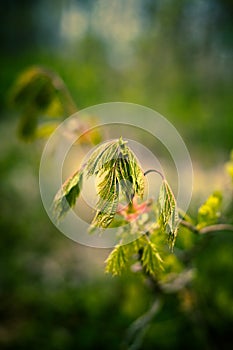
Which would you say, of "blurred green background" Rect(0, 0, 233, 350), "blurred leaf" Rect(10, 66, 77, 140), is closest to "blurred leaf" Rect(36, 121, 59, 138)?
"blurred leaf" Rect(10, 66, 77, 140)

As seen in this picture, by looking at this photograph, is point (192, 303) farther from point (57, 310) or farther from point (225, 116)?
point (225, 116)

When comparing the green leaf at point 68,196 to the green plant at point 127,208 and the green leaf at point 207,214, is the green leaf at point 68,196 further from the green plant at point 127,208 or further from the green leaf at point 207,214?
the green leaf at point 207,214

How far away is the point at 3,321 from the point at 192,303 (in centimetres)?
140

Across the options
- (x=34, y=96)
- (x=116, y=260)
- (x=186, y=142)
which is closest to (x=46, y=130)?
(x=34, y=96)

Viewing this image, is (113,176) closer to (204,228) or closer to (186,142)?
(204,228)

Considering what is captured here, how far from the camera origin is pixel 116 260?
2.89ft

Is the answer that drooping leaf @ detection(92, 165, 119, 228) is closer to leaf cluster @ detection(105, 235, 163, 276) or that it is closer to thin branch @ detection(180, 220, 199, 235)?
leaf cluster @ detection(105, 235, 163, 276)

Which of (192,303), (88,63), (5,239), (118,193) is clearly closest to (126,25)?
(88,63)

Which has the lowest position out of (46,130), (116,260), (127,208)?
(116,260)

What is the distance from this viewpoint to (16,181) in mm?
3465

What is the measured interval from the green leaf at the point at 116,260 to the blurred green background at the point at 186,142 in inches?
27.7

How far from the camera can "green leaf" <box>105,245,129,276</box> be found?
0.87m

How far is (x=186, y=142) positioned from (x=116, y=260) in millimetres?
4469

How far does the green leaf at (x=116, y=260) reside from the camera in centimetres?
87
